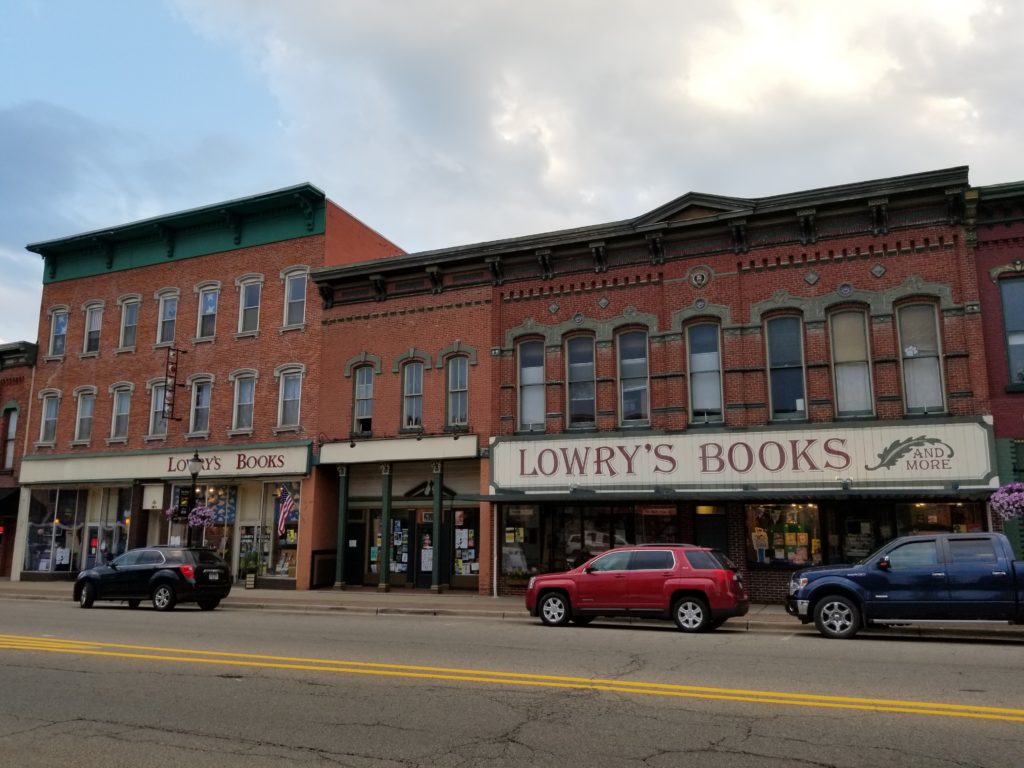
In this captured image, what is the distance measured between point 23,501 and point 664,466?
83.6 feet

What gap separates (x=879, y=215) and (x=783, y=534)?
8.16 metres

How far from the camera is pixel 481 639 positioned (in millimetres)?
13102

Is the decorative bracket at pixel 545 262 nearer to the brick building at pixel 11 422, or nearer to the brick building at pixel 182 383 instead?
the brick building at pixel 182 383

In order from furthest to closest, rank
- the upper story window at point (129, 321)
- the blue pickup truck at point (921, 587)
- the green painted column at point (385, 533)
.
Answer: the upper story window at point (129, 321) → the green painted column at point (385, 533) → the blue pickup truck at point (921, 587)

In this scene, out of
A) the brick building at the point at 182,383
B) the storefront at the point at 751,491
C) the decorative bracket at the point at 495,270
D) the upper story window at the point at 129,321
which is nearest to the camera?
the storefront at the point at 751,491

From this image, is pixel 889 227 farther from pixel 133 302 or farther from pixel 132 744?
pixel 133 302

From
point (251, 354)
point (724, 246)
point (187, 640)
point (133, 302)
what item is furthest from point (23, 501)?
point (724, 246)

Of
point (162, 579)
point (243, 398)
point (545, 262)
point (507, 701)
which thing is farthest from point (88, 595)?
point (507, 701)

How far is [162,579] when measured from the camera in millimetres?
19062

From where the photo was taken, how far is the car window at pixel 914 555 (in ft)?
43.4

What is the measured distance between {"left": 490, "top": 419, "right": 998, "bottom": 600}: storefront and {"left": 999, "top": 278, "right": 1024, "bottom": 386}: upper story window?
1617 mm

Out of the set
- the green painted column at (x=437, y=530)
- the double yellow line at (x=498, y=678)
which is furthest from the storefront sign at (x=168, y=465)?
the double yellow line at (x=498, y=678)

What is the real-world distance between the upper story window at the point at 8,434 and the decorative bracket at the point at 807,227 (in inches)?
1215

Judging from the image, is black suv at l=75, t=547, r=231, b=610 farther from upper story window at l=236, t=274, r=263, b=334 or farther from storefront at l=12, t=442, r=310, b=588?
upper story window at l=236, t=274, r=263, b=334
